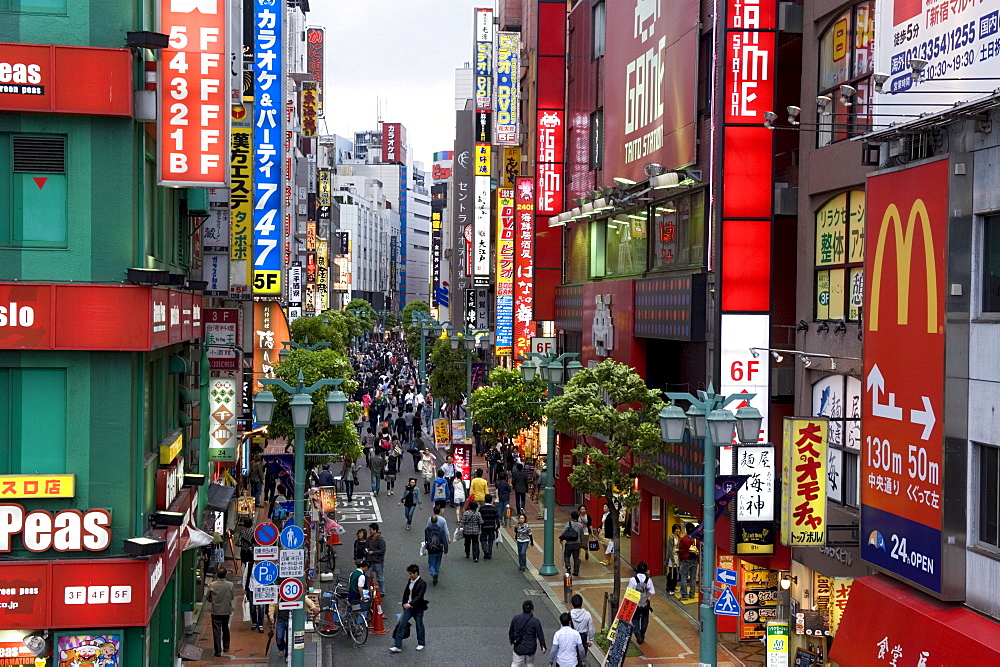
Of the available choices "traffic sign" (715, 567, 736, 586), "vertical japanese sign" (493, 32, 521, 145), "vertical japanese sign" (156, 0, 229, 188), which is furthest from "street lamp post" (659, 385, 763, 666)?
"vertical japanese sign" (493, 32, 521, 145)

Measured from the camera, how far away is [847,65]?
2016cm

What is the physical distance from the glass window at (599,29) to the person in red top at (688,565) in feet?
53.3

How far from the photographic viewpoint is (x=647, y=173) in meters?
27.7

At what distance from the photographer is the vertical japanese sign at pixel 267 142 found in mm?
30500

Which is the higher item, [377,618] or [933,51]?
[933,51]

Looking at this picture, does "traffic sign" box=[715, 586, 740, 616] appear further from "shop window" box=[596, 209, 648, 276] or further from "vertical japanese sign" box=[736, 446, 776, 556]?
"shop window" box=[596, 209, 648, 276]

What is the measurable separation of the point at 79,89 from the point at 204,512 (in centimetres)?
1167

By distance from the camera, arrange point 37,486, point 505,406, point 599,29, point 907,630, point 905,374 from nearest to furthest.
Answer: point 907,630 → point 905,374 → point 37,486 → point 599,29 → point 505,406

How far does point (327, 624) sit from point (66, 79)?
12.3 m

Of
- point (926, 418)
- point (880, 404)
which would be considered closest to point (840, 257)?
point (880, 404)

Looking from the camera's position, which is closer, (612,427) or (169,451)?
(169,451)

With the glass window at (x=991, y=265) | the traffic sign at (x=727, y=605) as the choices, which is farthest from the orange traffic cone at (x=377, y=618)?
the glass window at (x=991, y=265)

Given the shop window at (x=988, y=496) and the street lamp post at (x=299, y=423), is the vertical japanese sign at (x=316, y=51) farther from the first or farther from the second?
the shop window at (x=988, y=496)

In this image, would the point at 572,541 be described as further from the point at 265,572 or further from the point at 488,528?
the point at 265,572
